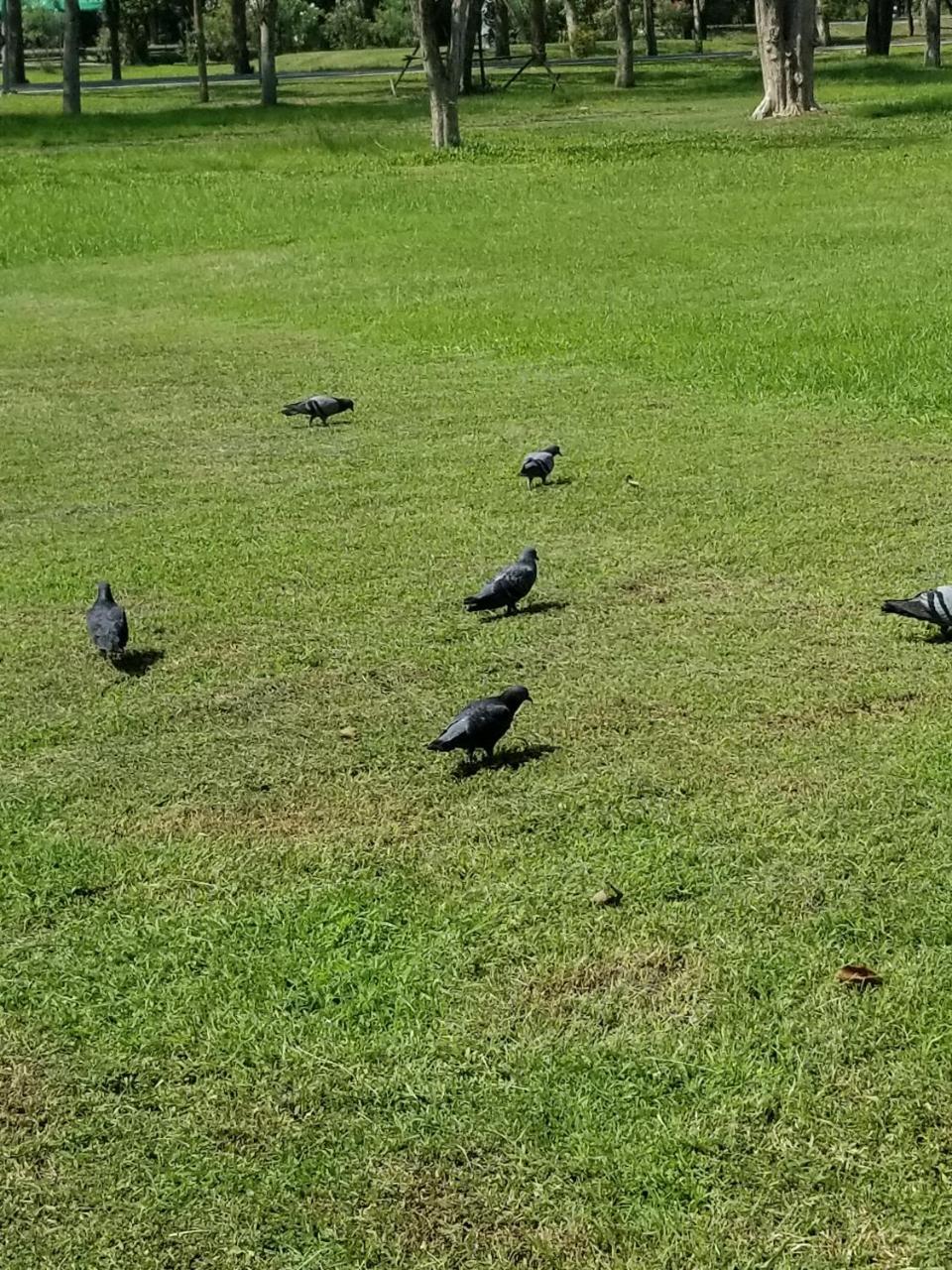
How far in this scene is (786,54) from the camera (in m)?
29.4

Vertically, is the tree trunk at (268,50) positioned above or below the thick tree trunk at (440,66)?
above

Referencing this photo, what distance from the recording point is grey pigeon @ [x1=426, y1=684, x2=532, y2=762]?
478 cm

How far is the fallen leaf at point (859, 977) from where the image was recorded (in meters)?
3.73

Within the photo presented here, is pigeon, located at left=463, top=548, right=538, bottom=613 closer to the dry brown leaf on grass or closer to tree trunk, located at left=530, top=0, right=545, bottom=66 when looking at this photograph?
the dry brown leaf on grass

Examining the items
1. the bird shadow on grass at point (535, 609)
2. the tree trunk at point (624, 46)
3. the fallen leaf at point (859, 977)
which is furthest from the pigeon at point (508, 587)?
the tree trunk at point (624, 46)

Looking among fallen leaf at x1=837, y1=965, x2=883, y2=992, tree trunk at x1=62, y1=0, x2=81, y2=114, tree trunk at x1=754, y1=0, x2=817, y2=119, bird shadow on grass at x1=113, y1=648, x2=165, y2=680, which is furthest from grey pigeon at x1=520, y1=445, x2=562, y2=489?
tree trunk at x1=62, y1=0, x2=81, y2=114

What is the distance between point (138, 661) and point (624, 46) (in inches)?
1496

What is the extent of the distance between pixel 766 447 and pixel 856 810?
4.73 m

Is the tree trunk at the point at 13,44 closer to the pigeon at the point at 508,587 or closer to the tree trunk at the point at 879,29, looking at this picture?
→ the tree trunk at the point at 879,29

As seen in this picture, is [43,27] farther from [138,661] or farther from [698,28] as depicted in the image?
[138,661]

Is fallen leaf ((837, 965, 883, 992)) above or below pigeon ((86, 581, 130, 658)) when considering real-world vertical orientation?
below

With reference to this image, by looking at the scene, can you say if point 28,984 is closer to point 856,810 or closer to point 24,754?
point 24,754

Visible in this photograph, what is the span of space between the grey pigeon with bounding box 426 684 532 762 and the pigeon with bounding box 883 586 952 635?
1.62m

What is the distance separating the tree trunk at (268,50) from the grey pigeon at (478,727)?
33.8 meters
